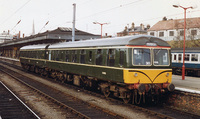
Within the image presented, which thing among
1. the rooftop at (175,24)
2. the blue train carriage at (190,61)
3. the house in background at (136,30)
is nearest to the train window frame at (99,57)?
the blue train carriage at (190,61)

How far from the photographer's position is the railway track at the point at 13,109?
981 centimetres

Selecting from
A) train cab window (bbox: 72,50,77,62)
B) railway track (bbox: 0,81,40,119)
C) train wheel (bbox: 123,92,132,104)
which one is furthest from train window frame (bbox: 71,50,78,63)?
train wheel (bbox: 123,92,132,104)

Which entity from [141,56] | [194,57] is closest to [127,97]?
[141,56]

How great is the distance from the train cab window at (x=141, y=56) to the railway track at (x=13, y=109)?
5.12 metres

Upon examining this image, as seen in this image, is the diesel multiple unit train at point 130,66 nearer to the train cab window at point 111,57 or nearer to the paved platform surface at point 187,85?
the train cab window at point 111,57

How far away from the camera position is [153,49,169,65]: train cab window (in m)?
11.6

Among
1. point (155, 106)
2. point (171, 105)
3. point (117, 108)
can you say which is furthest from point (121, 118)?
point (171, 105)

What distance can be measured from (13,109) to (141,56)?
258 inches

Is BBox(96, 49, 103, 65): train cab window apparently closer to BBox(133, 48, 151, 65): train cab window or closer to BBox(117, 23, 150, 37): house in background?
BBox(133, 48, 151, 65): train cab window

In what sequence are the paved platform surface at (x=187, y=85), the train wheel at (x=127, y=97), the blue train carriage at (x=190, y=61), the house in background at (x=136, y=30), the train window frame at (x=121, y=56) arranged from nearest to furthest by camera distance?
the train window frame at (x=121, y=56)
the train wheel at (x=127, y=97)
the paved platform surface at (x=187, y=85)
the blue train carriage at (x=190, y=61)
the house in background at (x=136, y=30)

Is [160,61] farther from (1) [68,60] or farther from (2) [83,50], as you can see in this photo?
(1) [68,60]

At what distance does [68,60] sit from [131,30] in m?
77.1

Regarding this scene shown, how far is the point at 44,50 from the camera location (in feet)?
76.4

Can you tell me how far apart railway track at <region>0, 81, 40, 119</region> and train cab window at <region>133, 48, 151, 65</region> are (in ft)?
16.8
